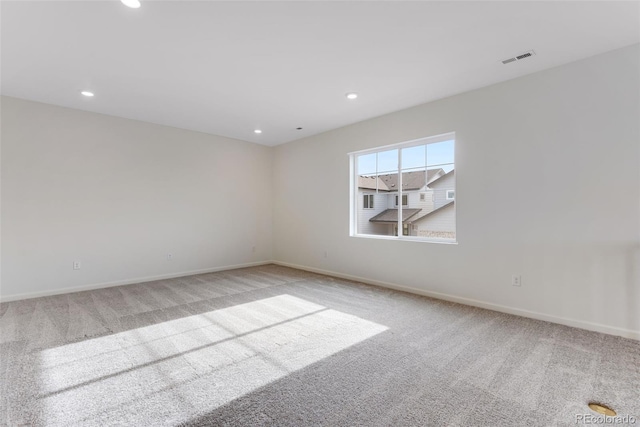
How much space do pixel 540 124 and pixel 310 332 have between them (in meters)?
3.20

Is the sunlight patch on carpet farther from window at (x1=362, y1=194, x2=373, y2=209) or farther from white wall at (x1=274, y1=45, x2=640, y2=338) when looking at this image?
window at (x1=362, y1=194, x2=373, y2=209)

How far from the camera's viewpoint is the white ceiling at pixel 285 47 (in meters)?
2.14

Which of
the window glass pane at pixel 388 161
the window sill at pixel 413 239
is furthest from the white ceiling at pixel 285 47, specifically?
the window sill at pixel 413 239

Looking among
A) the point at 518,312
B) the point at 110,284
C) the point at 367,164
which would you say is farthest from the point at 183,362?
the point at 367,164

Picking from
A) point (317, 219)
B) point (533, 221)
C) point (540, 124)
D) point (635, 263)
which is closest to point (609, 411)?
point (635, 263)

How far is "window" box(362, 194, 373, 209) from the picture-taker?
191 inches

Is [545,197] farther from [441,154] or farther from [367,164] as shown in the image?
[367,164]

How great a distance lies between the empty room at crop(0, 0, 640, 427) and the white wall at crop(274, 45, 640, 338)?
2 centimetres

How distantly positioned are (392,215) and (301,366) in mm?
2912

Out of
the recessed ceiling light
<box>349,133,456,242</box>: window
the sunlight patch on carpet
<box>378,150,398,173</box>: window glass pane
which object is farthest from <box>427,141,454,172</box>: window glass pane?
the recessed ceiling light

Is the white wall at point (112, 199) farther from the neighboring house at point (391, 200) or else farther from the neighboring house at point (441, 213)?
the neighboring house at point (441, 213)

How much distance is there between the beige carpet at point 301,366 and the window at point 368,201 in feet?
6.03

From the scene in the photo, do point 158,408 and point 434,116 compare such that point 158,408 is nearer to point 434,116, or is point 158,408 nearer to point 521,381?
point 521,381

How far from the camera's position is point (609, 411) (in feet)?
5.39
